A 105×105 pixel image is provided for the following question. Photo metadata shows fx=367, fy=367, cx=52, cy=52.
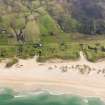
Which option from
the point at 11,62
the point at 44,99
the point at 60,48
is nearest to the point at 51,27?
the point at 60,48

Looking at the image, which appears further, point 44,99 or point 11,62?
point 11,62

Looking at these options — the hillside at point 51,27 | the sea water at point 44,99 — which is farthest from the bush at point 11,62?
the sea water at point 44,99

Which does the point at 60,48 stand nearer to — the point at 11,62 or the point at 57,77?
the point at 57,77

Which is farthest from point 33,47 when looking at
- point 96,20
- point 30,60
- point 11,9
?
point 96,20

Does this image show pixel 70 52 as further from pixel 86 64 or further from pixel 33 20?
pixel 33 20

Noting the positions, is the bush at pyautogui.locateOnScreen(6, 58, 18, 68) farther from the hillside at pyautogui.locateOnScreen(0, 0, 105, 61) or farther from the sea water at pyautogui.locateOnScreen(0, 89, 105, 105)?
the sea water at pyautogui.locateOnScreen(0, 89, 105, 105)

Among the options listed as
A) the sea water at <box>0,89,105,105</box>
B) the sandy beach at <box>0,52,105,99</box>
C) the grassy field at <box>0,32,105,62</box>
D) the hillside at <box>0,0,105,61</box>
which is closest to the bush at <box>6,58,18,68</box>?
the sandy beach at <box>0,52,105,99</box>

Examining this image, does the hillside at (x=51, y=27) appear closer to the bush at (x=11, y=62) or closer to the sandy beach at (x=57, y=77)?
the bush at (x=11, y=62)
